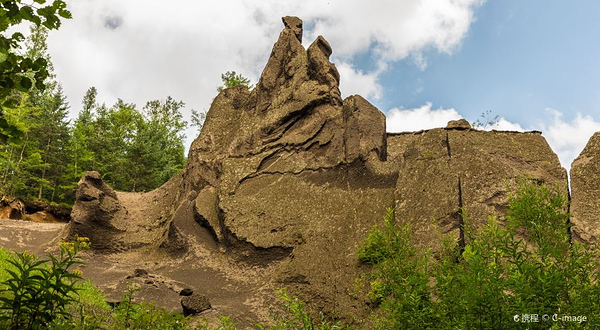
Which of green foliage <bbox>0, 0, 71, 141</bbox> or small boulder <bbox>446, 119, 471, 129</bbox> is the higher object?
small boulder <bbox>446, 119, 471, 129</bbox>

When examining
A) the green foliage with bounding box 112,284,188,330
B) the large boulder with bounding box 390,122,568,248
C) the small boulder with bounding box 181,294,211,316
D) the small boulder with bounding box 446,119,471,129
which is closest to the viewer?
the green foliage with bounding box 112,284,188,330

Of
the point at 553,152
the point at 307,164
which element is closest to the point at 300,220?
the point at 307,164

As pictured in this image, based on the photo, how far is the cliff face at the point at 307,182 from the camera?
13469 millimetres

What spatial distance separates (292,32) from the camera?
70.8 ft

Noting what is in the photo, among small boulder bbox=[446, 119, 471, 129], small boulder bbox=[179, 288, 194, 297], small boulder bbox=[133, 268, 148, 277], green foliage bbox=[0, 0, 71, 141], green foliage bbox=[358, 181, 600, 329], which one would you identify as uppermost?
small boulder bbox=[446, 119, 471, 129]

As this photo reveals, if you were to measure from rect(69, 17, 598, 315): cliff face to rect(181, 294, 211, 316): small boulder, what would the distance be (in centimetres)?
270

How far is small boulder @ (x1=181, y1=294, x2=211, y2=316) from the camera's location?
38.7 ft

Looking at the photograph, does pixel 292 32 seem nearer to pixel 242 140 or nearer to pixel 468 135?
pixel 242 140

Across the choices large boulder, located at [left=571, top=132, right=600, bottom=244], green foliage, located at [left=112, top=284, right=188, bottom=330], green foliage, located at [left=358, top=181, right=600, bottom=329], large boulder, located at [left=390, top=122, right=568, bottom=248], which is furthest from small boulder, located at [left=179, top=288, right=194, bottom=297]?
large boulder, located at [left=571, top=132, right=600, bottom=244]

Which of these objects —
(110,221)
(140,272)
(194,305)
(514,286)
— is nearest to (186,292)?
(194,305)

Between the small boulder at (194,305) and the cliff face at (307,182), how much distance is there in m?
2.70

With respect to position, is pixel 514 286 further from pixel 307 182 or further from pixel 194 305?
pixel 307 182

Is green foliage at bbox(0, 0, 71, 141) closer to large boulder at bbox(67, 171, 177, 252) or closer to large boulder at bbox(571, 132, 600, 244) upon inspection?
large boulder at bbox(571, 132, 600, 244)

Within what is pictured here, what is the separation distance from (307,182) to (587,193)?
855 cm
